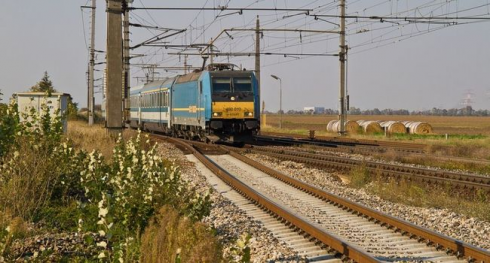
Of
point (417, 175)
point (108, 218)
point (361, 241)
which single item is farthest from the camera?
point (417, 175)

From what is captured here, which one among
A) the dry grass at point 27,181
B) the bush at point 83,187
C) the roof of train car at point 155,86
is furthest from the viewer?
the roof of train car at point 155,86

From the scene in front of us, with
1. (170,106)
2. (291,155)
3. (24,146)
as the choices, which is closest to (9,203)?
(24,146)

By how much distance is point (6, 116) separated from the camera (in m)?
11.5

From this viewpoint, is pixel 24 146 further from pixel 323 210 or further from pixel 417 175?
pixel 417 175

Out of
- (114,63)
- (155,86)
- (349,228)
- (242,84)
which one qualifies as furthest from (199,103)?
(349,228)

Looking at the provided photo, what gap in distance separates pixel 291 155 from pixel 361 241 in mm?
14756

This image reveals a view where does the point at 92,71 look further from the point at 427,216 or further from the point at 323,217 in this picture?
the point at 427,216

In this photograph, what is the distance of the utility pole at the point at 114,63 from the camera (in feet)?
61.5

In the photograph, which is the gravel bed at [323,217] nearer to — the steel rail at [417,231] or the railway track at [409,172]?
the steel rail at [417,231]

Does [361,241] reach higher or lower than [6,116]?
lower

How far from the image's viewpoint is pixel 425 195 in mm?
14266

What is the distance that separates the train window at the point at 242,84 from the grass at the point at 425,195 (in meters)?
10.8

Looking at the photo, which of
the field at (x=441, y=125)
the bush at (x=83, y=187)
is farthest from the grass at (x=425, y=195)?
the field at (x=441, y=125)

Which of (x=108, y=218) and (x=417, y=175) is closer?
(x=108, y=218)
